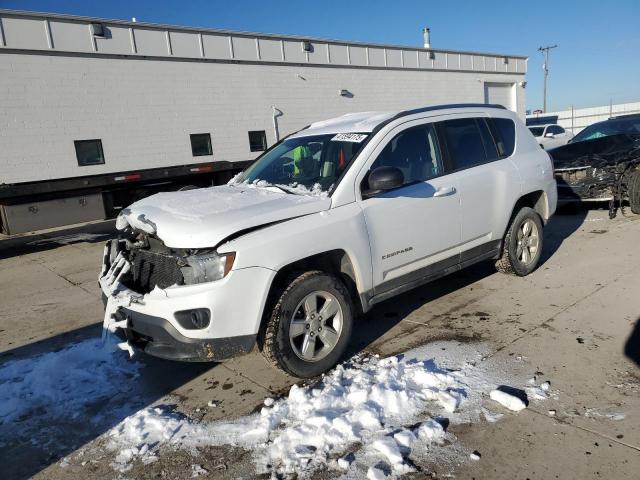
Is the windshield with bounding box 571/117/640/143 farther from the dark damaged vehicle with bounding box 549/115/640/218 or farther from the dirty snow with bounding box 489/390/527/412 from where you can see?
the dirty snow with bounding box 489/390/527/412

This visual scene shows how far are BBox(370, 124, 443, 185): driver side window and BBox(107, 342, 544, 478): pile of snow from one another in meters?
1.59

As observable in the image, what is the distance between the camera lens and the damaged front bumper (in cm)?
298

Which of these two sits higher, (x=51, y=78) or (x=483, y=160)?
(x=51, y=78)

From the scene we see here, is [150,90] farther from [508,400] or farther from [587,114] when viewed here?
[587,114]

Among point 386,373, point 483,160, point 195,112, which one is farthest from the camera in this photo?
point 195,112

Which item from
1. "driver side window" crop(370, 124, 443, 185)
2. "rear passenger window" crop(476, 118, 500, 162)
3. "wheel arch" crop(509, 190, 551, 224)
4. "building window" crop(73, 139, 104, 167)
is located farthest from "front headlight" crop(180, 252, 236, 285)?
"building window" crop(73, 139, 104, 167)

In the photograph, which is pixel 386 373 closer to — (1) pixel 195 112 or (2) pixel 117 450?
(2) pixel 117 450

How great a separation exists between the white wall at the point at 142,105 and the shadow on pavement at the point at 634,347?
1246cm

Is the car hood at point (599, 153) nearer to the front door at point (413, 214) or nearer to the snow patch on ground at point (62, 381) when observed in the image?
the front door at point (413, 214)

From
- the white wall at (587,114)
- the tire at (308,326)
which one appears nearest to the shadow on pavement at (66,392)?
the tire at (308,326)

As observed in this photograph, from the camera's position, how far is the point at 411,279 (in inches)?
162

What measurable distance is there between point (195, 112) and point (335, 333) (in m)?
12.4

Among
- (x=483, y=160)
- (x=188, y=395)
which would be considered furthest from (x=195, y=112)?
(x=188, y=395)

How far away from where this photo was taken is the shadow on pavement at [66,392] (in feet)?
9.84
